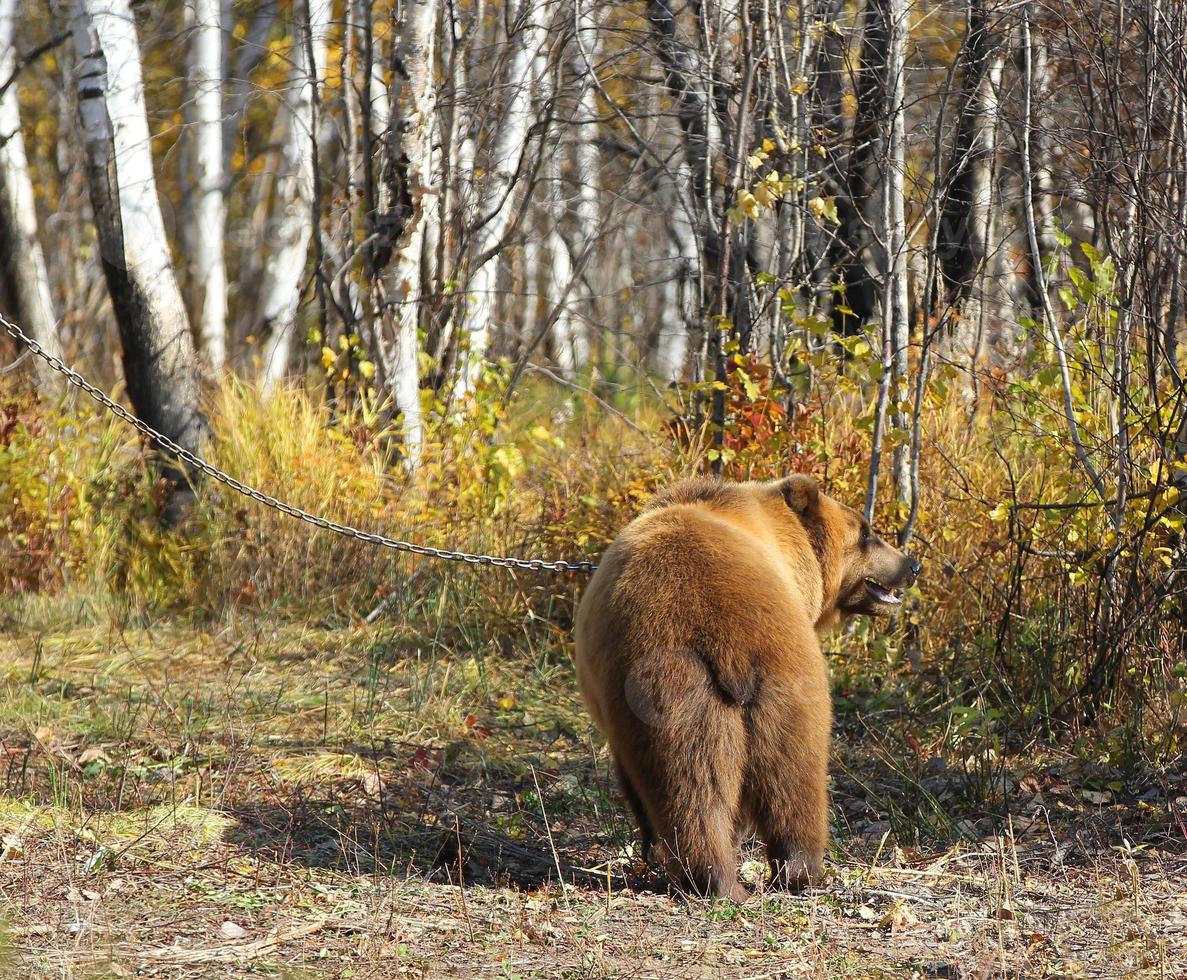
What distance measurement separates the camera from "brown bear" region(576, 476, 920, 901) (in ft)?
13.5

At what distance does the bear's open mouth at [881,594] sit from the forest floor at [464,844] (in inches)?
27.4

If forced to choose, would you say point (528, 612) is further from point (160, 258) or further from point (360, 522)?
point (160, 258)

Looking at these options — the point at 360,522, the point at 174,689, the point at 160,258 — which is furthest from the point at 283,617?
the point at 160,258

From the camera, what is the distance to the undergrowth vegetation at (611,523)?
5863 millimetres

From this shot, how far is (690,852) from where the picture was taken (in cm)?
416

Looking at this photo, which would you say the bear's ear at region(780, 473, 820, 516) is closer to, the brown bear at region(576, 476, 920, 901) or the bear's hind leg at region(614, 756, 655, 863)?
the brown bear at region(576, 476, 920, 901)

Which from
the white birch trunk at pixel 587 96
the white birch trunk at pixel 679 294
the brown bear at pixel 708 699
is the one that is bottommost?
the brown bear at pixel 708 699

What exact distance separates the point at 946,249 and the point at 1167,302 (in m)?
3.29

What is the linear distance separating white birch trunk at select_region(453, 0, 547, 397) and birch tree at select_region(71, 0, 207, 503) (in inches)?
78.1

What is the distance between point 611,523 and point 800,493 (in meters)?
2.62

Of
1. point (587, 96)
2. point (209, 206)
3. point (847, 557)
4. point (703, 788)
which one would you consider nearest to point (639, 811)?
point (703, 788)

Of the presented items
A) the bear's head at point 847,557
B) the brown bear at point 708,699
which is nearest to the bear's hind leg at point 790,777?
the brown bear at point 708,699

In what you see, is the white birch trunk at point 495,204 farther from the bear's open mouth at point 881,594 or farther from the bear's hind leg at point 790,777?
the bear's hind leg at point 790,777

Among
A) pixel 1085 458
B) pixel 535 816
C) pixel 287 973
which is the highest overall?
pixel 1085 458
